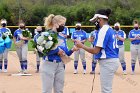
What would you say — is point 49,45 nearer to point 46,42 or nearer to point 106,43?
point 46,42

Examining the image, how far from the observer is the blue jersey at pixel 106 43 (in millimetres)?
7965

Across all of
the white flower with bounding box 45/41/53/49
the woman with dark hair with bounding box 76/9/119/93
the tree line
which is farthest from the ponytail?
the tree line

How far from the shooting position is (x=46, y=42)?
27.9 feet

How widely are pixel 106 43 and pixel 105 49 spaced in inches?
5.2

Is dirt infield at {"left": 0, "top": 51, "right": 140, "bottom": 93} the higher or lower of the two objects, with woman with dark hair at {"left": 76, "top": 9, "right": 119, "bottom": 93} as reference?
lower

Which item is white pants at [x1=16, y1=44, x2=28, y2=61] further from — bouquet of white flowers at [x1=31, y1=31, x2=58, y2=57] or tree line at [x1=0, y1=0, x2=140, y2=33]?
tree line at [x1=0, y1=0, x2=140, y2=33]

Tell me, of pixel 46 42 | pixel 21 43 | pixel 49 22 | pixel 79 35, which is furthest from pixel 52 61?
pixel 79 35

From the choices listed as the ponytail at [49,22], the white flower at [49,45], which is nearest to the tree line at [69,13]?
the ponytail at [49,22]

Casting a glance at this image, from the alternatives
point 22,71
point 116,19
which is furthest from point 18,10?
point 22,71

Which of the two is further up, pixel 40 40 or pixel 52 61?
pixel 40 40

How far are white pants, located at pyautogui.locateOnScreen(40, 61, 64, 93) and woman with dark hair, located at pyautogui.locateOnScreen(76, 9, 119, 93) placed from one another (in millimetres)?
811

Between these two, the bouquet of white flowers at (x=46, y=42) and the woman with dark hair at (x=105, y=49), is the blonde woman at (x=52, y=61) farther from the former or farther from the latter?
the woman with dark hair at (x=105, y=49)

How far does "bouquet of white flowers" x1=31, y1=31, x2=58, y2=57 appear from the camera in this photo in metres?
8.44

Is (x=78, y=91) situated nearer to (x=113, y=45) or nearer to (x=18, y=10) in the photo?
(x=113, y=45)
